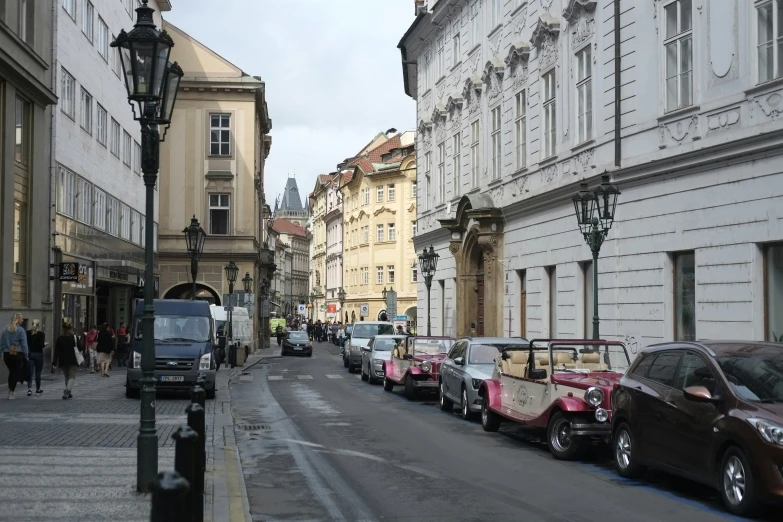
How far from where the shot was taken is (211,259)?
5538 centimetres

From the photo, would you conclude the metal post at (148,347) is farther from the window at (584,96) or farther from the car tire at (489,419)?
the window at (584,96)

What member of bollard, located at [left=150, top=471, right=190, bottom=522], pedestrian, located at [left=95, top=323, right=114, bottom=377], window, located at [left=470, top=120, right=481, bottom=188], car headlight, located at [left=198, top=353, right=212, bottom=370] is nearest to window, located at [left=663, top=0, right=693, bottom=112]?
car headlight, located at [left=198, top=353, right=212, bottom=370]

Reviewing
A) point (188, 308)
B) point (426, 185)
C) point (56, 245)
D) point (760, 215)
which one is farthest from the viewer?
point (426, 185)

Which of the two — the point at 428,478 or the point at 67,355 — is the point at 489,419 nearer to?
the point at 428,478

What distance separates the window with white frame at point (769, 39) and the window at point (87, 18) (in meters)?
24.5

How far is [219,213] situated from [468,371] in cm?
3909

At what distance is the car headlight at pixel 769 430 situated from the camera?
29.2 ft

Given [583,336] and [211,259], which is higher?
[211,259]

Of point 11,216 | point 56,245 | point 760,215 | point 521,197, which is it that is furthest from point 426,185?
point 760,215

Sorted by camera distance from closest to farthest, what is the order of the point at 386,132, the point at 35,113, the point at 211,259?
the point at 35,113 < the point at 211,259 < the point at 386,132

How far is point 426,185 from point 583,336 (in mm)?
19261

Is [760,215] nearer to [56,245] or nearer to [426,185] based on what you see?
[56,245]

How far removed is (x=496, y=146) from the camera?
3350cm

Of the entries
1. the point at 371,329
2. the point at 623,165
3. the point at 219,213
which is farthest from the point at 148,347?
the point at 219,213
